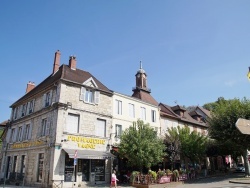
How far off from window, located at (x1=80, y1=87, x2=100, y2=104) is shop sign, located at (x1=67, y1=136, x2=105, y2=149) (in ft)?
12.4

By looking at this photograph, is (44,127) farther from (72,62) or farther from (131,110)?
(131,110)

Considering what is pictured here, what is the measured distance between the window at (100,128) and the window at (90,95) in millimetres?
2077

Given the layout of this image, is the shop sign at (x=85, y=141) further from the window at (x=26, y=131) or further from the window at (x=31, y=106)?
the window at (x=31, y=106)

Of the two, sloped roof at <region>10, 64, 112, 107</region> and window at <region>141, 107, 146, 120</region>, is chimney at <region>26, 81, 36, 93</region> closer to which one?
sloped roof at <region>10, 64, 112, 107</region>

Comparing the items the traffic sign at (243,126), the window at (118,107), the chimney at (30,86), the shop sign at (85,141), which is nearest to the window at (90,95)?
the window at (118,107)

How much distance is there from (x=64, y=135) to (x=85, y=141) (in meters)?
2.19

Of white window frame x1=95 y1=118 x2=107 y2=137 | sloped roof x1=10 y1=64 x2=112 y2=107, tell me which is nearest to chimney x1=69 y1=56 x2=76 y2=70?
sloped roof x1=10 y1=64 x2=112 y2=107

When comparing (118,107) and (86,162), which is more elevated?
(118,107)

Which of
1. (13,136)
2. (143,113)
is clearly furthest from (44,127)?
(143,113)

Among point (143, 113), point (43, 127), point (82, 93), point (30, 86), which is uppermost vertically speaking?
point (30, 86)

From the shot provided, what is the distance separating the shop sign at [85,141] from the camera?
2061 cm

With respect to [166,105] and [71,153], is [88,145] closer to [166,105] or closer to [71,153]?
[71,153]

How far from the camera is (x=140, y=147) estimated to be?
2084 centimetres

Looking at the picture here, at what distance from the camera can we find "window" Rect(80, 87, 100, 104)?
22.6 m
